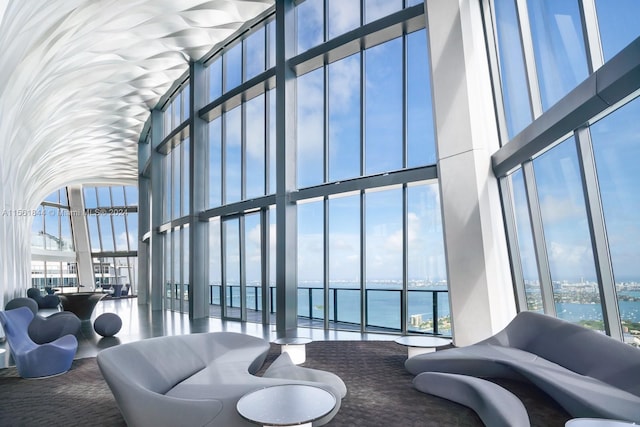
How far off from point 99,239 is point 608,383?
96.5 ft

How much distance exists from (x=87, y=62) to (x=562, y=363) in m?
11.7

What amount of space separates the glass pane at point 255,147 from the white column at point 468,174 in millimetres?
4765

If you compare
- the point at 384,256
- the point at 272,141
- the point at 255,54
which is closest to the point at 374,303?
the point at 384,256

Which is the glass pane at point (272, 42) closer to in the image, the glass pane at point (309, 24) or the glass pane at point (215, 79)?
the glass pane at point (309, 24)

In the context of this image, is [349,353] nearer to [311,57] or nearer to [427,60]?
[427,60]

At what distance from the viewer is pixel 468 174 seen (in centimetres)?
650

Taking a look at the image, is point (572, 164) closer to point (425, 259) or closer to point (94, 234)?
point (425, 259)

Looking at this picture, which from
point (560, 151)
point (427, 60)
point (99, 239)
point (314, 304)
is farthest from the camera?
point (99, 239)

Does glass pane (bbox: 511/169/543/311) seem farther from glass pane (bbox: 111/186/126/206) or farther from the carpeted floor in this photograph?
glass pane (bbox: 111/186/126/206)

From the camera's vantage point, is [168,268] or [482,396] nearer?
[482,396]

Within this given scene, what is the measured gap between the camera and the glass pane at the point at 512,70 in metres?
5.81

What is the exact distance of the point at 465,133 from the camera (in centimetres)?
655

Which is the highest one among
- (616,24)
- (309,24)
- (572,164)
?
(309,24)

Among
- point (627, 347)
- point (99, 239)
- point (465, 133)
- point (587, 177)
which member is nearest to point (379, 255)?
point (465, 133)
